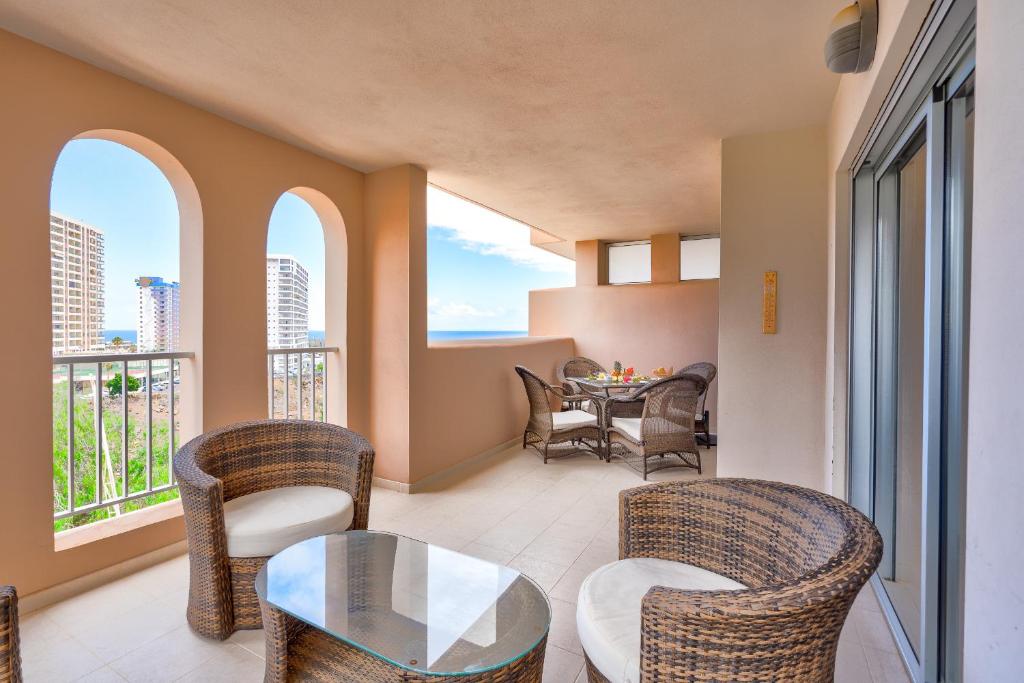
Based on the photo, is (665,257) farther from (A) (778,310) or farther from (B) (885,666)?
(B) (885,666)

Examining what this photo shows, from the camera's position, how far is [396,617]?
1603mm

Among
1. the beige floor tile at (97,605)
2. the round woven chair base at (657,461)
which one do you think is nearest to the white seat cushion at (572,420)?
the round woven chair base at (657,461)

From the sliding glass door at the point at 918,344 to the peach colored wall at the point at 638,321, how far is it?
3543 millimetres

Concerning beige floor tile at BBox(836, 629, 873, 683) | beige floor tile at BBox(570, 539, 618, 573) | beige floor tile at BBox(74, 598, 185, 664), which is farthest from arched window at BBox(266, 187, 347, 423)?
beige floor tile at BBox(836, 629, 873, 683)

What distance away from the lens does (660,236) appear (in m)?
6.80

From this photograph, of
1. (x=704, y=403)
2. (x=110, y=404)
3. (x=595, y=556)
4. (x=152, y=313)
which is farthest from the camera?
(x=704, y=403)

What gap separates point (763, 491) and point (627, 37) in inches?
78.8

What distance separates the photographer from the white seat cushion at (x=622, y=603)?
1.20 meters

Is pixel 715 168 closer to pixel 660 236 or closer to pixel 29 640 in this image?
pixel 660 236

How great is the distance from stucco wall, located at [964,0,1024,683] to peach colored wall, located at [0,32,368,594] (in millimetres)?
3354

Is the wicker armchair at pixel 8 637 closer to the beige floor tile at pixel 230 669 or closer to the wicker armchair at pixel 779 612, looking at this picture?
the beige floor tile at pixel 230 669

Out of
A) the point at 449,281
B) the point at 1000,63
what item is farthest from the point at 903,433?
the point at 449,281

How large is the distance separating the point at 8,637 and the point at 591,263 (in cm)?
698

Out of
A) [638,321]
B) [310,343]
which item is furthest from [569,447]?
[310,343]
